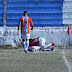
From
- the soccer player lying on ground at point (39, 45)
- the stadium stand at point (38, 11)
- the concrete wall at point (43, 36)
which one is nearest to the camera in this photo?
the soccer player lying on ground at point (39, 45)

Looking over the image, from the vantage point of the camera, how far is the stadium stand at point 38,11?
53.7ft

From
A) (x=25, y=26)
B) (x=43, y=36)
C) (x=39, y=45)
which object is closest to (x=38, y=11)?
(x=43, y=36)

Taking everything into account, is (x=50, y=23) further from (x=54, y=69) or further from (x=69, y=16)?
(x=54, y=69)

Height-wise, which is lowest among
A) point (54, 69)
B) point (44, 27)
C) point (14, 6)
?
point (54, 69)

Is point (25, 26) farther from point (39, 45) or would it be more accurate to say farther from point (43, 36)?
point (43, 36)

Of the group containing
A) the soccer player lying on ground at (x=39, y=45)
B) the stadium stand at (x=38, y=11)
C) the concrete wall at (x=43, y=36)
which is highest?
the stadium stand at (x=38, y=11)

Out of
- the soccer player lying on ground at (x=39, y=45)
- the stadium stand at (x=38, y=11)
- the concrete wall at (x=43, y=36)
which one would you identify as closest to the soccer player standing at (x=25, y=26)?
the soccer player lying on ground at (x=39, y=45)

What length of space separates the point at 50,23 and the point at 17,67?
9195 mm

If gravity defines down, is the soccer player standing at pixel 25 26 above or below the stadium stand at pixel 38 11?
below

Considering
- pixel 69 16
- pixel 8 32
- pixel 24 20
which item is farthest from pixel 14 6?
pixel 24 20

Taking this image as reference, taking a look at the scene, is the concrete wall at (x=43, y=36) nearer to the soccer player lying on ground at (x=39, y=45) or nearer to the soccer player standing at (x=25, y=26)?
the soccer player lying on ground at (x=39, y=45)

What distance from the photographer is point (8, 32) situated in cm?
1546

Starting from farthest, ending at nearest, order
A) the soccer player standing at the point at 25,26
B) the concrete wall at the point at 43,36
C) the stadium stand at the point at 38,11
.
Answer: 1. the stadium stand at the point at 38,11
2. the concrete wall at the point at 43,36
3. the soccer player standing at the point at 25,26

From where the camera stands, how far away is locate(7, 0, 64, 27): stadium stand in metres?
16.4
